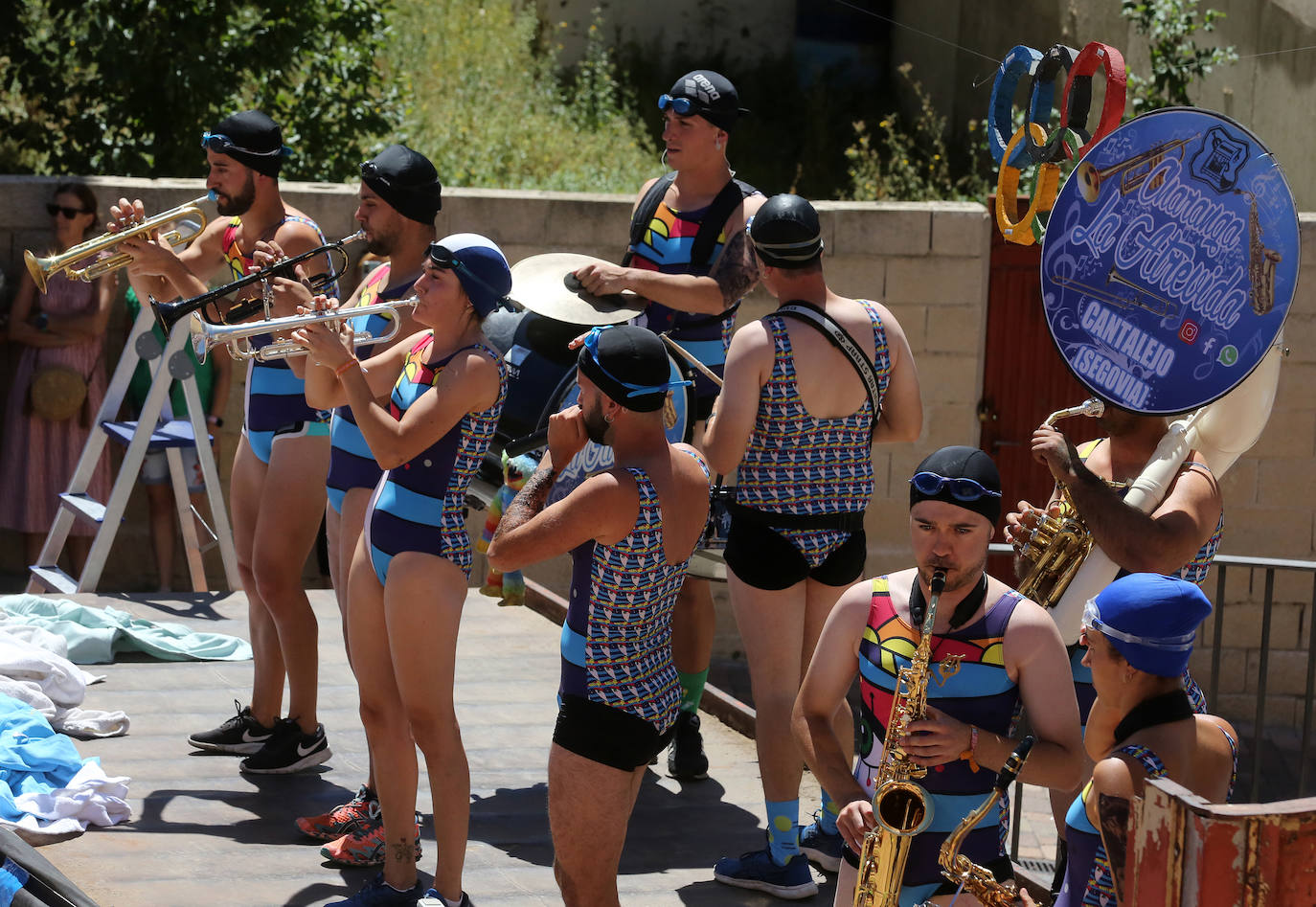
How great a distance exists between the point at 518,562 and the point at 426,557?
0.55 m

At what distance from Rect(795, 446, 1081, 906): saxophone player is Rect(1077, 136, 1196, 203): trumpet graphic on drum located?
102 centimetres

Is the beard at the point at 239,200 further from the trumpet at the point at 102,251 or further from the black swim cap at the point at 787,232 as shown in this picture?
the black swim cap at the point at 787,232

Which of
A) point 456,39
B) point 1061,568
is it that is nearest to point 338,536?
point 1061,568

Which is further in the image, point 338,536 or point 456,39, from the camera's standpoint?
point 456,39

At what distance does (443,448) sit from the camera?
4.12 m

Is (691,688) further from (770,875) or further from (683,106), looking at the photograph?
(683,106)

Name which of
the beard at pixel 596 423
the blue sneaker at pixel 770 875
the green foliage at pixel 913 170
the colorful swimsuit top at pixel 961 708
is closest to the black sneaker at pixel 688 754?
the blue sneaker at pixel 770 875

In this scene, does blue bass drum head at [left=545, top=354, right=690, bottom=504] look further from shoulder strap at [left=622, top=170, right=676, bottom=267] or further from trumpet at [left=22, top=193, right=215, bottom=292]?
trumpet at [left=22, top=193, right=215, bottom=292]

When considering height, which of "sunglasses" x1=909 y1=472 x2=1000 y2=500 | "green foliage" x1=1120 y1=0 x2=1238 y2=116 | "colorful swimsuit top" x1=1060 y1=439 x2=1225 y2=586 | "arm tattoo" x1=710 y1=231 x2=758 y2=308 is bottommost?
"colorful swimsuit top" x1=1060 y1=439 x2=1225 y2=586

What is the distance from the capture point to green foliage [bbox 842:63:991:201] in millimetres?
11773

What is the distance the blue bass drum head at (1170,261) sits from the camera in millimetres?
3635

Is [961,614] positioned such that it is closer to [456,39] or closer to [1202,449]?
[1202,449]

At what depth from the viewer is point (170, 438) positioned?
728 cm

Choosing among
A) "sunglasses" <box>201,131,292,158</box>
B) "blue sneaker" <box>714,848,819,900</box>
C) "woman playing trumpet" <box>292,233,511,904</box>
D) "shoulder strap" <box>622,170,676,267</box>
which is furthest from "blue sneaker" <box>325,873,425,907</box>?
"sunglasses" <box>201,131,292,158</box>
